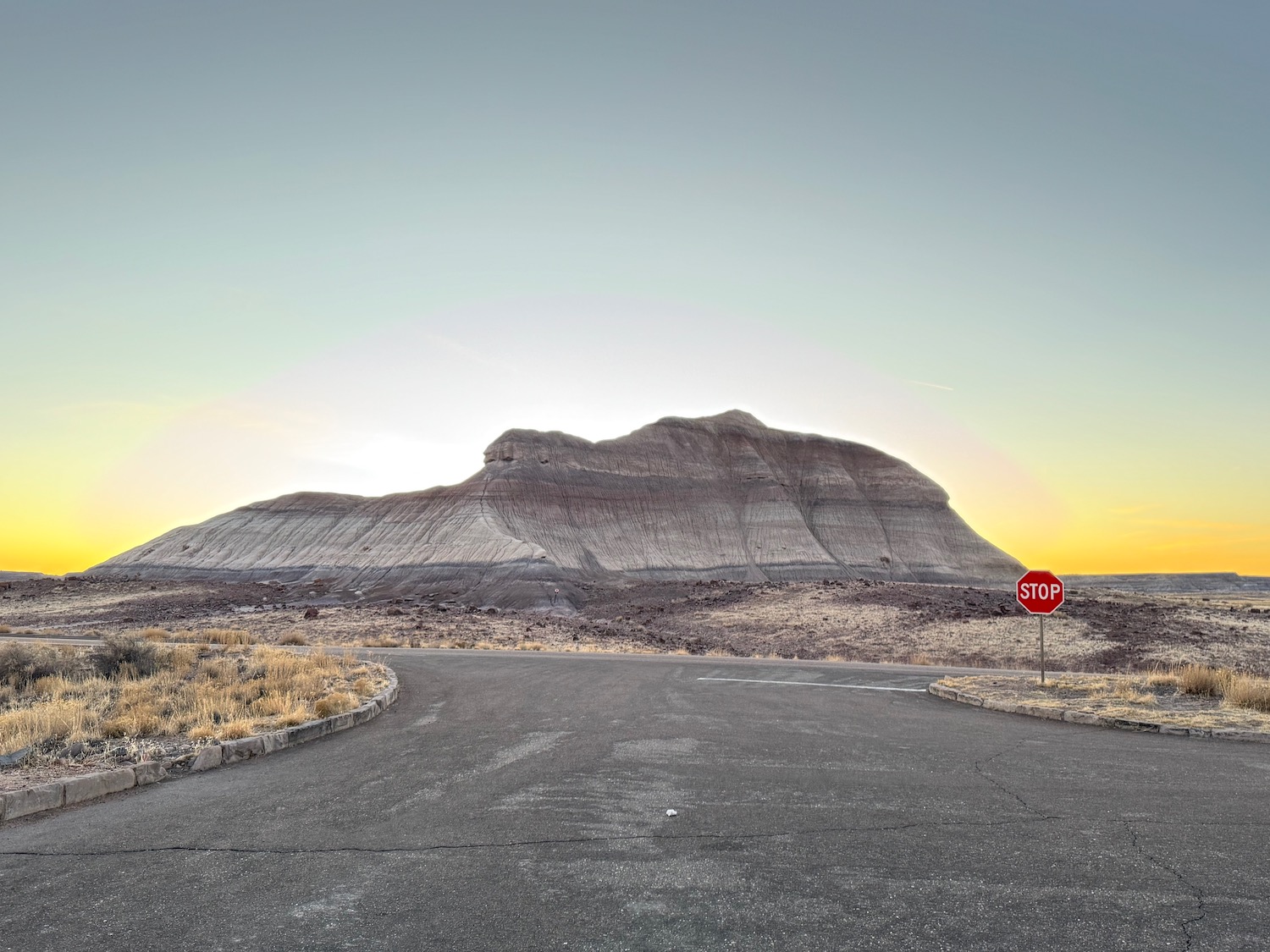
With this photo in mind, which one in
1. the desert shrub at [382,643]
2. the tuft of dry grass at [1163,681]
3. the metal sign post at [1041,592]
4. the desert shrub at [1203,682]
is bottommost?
the desert shrub at [382,643]

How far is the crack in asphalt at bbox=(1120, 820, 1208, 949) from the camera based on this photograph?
4289mm

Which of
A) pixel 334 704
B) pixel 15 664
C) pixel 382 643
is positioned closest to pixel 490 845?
pixel 334 704

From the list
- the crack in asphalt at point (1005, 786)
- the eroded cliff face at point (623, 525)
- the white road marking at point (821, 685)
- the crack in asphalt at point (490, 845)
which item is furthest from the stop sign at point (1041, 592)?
the eroded cliff face at point (623, 525)

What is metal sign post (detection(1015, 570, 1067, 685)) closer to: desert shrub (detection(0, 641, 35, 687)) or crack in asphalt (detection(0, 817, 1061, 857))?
crack in asphalt (detection(0, 817, 1061, 857))

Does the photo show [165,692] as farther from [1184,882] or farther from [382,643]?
[382,643]

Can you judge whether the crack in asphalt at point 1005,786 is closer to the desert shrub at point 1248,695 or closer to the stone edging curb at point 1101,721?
the stone edging curb at point 1101,721

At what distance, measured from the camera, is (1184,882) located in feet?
16.5

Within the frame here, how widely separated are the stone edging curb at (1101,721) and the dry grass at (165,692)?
10545mm

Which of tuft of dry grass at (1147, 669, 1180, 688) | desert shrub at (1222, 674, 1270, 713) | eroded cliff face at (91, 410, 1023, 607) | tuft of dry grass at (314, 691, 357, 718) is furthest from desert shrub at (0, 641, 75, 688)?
eroded cliff face at (91, 410, 1023, 607)

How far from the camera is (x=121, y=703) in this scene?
11812mm

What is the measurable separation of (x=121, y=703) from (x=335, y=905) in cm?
Result: 917

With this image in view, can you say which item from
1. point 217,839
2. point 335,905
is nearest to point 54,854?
point 217,839

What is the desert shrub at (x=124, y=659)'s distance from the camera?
51.1ft

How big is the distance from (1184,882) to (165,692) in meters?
13.8
